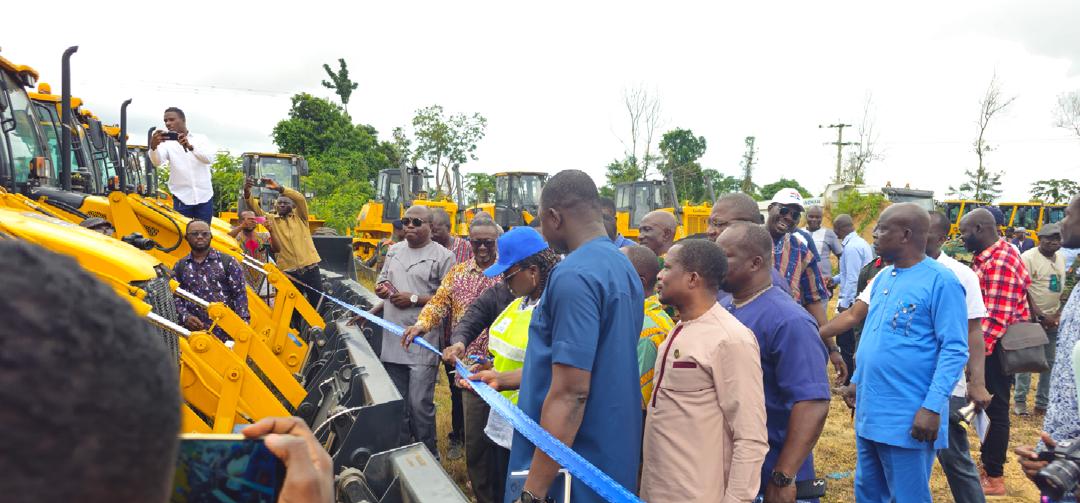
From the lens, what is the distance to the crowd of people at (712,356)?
254 centimetres

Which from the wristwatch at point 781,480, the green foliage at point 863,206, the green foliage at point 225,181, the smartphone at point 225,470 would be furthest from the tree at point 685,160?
the smartphone at point 225,470

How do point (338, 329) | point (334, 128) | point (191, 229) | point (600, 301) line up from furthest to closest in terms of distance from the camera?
point (334, 128) < point (338, 329) < point (191, 229) < point (600, 301)

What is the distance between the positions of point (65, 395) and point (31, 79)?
24.7 feet

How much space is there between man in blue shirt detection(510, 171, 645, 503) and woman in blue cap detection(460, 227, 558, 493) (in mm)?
697

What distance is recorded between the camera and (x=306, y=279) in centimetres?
862

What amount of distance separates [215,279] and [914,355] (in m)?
5.00

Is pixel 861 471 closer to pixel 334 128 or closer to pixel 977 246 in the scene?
pixel 977 246

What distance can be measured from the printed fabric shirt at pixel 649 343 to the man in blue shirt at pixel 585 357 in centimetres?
39

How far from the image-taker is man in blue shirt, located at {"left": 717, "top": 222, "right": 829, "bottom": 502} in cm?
282

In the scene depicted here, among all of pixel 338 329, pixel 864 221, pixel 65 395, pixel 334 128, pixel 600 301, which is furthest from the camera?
pixel 334 128

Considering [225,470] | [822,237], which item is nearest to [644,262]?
[225,470]

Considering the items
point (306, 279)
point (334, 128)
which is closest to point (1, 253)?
point (306, 279)

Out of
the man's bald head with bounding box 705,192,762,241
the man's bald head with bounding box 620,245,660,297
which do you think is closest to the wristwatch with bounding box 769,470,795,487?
the man's bald head with bounding box 620,245,660,297

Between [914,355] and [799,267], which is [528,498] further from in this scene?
[799,267]
